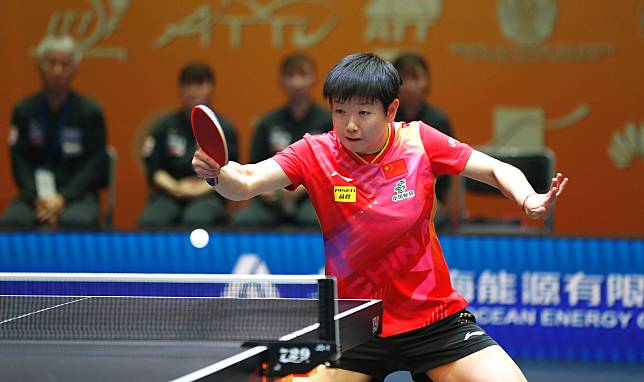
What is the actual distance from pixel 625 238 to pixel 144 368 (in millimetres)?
4664

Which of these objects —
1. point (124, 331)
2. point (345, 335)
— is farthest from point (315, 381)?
point (124, 331)

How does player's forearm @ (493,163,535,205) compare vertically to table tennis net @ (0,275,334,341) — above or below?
above

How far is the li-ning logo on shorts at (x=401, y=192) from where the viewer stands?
12.7 feet

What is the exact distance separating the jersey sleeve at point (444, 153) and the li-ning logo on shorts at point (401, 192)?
165mm

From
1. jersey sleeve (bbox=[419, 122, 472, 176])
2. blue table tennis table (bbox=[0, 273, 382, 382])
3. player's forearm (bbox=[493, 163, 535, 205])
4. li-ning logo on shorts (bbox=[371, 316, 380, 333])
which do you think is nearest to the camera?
blue table tennis table (bbox=[0, 273, 382, 382])

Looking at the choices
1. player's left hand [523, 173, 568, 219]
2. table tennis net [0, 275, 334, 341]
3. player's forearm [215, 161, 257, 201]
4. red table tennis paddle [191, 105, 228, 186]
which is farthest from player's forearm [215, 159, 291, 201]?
player's left hand [523, 173, 568, 219]

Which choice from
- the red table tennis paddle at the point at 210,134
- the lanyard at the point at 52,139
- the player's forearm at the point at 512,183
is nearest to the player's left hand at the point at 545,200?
the player's forearm at the point at 512,183

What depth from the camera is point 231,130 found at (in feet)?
27.0

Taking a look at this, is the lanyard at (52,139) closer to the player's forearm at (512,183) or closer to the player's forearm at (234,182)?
the player's forearm at (234,182)

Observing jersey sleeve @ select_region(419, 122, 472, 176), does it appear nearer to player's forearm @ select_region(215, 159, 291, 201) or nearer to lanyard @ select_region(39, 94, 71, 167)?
player's forearm @ select_region(215, 159, 291, 201)

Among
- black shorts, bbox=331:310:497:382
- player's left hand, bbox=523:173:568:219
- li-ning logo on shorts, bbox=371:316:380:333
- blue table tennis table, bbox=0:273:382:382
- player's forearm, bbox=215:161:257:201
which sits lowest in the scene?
black shorts, bbox=331:310:497:382

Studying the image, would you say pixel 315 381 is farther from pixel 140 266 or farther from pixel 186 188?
pixel 186 188

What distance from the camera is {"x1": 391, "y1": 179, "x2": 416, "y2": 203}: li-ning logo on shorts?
12.7 ft

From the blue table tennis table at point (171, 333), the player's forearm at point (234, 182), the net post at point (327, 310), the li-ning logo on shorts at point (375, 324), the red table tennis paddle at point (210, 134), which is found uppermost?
the red table tennis paddle at point (210, 134)
